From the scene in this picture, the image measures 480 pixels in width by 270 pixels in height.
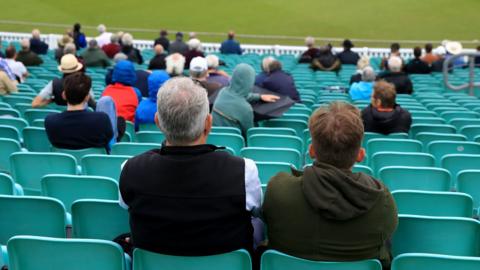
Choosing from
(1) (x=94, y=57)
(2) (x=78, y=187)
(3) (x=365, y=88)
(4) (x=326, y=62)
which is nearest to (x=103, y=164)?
(2) (x=78, y=187)

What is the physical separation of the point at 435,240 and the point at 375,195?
1.83ft

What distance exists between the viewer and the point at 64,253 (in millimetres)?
3240

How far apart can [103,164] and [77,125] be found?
90 centimetres

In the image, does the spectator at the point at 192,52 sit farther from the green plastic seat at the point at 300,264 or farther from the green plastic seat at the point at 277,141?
the green plastic seat at the point at 300,264

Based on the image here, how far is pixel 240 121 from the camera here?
735 cm

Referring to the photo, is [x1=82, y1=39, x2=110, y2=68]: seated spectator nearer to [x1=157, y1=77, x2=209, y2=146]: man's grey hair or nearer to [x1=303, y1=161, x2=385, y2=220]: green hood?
[x1=157, y1=77, x2=209, y2=146]: man's grey hair

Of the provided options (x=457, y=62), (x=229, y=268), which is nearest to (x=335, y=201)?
(x=229, y=268)

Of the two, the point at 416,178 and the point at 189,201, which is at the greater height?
the point at 189,201

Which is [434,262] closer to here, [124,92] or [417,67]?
[124,92]

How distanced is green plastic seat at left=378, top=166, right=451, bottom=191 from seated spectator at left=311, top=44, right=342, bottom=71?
37.3 feet

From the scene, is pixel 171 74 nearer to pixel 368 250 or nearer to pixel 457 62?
pixel 368 250

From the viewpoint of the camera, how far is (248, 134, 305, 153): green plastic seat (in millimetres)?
6551

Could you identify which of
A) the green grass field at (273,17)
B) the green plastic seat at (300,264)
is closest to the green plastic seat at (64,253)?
the green plastic seat at (300,264)

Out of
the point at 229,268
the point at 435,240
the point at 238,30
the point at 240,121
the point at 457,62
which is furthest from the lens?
the point at 238,30
